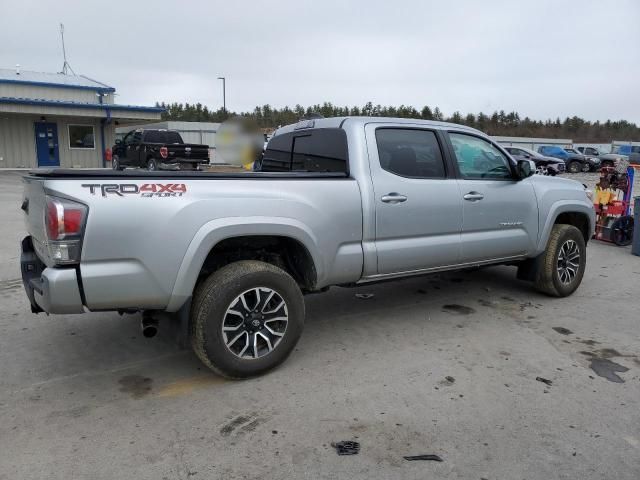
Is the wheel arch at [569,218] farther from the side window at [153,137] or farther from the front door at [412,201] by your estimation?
the side window at [153,137]

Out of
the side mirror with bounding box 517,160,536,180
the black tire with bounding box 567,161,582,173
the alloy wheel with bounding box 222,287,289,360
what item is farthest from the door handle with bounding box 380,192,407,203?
the black tire with bounding box 567,161,582,173

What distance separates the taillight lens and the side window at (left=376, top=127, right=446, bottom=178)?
7.76ft

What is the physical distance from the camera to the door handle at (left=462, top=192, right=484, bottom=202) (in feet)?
15.6

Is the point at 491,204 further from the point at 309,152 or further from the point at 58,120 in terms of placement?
the point at 58,120

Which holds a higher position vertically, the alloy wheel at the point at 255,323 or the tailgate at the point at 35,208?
the tailgate at the point at 35,208

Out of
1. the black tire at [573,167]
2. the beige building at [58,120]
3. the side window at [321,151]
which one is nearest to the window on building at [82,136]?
the beige building at [58,120]

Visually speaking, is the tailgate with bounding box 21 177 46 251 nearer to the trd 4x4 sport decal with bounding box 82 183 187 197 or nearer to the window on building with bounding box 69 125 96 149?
the trd 4x4 sport decal with bounding box 82 183 187 197

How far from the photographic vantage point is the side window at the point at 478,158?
195 inches

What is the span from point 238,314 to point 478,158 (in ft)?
9.66

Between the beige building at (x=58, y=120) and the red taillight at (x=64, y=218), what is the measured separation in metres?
23.2

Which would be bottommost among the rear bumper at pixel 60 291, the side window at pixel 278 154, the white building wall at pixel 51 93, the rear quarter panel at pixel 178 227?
the rear bumper at pixel 60 291

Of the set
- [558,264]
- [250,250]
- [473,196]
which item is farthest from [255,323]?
[558,264]

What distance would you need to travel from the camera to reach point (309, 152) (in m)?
4.76

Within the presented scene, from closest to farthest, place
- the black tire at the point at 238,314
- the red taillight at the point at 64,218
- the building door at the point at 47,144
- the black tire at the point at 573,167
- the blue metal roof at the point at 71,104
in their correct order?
the red taillight at the point at 64,218, the black tire at the point at 238,314, the blue metal roof at the point at 71,104, the building door at the point at 47,144, the black tire at the point at 573,167
